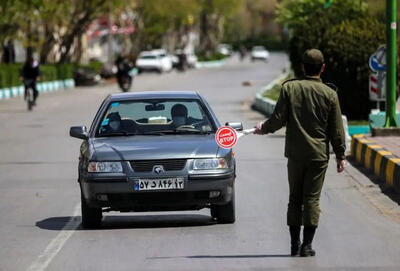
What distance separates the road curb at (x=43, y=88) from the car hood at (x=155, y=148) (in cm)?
3942

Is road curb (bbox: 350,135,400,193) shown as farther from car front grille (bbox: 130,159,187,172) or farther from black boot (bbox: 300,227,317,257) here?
black boot (bbox: 300,227,317,257)

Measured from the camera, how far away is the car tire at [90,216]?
1197 centimetres

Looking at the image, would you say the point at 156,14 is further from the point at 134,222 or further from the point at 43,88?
the point at 134,222

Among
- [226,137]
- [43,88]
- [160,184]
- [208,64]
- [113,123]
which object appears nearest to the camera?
[226,137]

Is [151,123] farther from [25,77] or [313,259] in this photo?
[25,77]

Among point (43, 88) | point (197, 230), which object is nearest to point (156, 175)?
point (197, 230)

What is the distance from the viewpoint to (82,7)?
222 ft

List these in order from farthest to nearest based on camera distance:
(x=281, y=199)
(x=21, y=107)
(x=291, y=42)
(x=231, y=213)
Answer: (x=21, y=107) < (x=291, y=42) < (x=281, y=199) < (x=231, y=213)

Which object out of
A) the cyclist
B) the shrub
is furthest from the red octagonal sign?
the cyclist

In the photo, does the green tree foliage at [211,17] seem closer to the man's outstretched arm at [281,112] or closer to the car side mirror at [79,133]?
the car side mirror at [79,133]

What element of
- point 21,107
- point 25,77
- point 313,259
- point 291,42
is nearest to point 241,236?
point 313,259

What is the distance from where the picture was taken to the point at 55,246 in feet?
35.5

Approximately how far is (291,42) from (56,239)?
24.1 meters

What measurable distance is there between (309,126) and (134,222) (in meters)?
3.64
